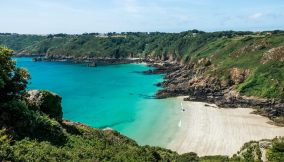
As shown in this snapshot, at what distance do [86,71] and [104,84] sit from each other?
34.4 metres

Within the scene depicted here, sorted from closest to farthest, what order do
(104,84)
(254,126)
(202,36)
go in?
(254,126) < (104,84) < (202,36)

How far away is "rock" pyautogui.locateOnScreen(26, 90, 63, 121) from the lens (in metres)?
27.2

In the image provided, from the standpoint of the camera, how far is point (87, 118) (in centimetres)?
6706

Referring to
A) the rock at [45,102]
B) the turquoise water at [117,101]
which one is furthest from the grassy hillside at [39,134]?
the turquoise water at [117,101]

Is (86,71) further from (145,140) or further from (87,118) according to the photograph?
(145,140)

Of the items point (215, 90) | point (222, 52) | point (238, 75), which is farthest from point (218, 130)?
point (222, 52)

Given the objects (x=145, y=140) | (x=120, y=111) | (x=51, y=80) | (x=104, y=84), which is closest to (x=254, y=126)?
(x=145, y=140)

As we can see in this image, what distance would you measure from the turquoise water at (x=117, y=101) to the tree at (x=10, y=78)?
1130 inches

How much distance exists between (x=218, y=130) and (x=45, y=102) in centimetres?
3595

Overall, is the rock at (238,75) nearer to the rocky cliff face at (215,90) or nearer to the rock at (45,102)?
the rocky cliff face at (215,90)

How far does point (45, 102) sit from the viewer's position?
2775 cm

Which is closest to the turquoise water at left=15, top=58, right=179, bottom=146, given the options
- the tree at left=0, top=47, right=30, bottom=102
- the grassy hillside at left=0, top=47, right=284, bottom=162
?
the grassy hillside at left=0, top=47, right=284, bottom=162

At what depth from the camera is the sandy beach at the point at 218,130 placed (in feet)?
162

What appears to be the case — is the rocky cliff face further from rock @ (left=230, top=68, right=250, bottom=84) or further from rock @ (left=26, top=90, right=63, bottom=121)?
rock @ (left=26, top=90, right=63, bottom=121)
